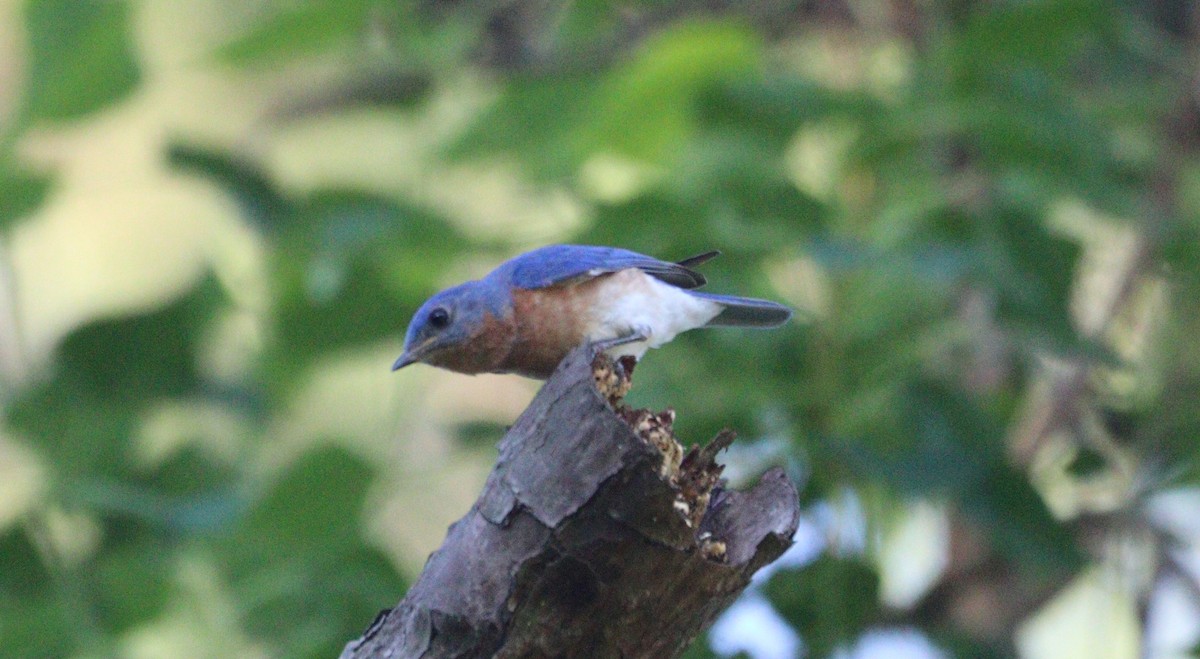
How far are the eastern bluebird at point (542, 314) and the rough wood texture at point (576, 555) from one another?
0.90 meters

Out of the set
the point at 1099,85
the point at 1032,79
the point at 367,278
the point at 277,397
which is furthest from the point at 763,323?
the point at 1099,85

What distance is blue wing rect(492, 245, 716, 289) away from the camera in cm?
313

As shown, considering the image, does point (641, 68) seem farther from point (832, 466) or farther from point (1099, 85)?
point (1099, 85)

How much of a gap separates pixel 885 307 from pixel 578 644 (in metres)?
2.91

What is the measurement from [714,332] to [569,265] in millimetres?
1466

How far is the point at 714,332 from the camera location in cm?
454

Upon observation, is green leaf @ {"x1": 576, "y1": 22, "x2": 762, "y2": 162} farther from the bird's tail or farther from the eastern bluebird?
the eastern bluebird

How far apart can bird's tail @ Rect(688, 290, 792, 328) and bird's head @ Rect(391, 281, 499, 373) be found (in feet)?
1.84

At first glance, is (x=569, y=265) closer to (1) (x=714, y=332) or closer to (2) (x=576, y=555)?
(2) (x=576, y=555)

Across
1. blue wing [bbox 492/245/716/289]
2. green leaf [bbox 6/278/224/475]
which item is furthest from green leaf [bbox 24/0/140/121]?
blue wing [bbox 492/245/716/289]

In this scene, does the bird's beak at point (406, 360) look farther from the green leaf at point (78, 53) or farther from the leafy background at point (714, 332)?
the green leaf at point (78, 53)

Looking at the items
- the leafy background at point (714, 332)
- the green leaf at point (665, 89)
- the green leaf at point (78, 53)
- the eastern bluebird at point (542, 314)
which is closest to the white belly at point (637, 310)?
the eastern bluebird at point (542, 314)

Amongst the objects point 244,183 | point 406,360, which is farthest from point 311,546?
point 406,360

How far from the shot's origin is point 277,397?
5.84 metres
